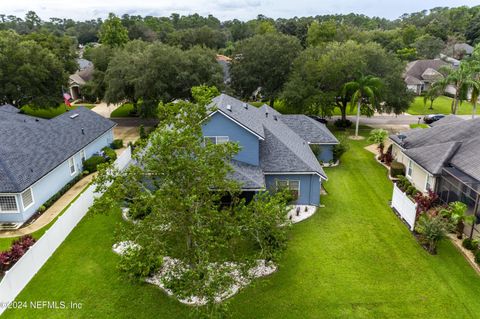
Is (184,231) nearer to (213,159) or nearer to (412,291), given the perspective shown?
(213,159)

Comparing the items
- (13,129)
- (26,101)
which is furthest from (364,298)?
(26,101)

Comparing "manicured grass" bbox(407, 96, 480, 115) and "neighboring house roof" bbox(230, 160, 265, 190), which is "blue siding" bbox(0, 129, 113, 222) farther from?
"manicured grass" bbox(407, 96, 480, 115)

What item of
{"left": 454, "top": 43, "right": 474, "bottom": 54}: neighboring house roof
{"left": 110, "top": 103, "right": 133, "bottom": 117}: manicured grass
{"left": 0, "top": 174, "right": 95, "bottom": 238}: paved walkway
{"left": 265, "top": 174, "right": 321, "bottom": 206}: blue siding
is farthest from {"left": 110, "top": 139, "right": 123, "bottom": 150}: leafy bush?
{"left": 454, "top": 43, "right": 474, "bottom": 54}: neighboring house roof

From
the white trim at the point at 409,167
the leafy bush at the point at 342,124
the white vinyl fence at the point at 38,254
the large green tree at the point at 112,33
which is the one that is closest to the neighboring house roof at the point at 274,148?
the white trim at the point at 409,167

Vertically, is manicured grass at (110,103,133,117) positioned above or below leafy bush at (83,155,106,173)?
above

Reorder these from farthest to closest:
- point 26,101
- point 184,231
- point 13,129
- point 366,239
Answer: point 26,101 → point 13,129 → point 366,239 → point 184,231

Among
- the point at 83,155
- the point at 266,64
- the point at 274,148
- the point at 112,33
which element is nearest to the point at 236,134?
the point at 274,148
